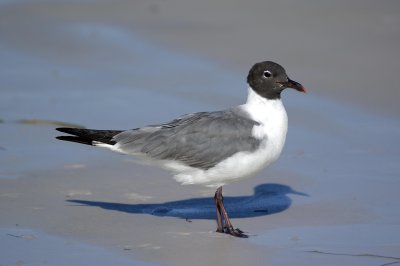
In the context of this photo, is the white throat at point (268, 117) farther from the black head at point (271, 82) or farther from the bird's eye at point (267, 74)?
the bird's eye at point (267, 74)

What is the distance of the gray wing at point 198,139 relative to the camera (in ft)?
23.6

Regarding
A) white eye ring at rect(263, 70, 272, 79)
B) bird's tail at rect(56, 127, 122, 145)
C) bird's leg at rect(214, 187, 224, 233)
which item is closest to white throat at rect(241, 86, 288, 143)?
white eye ring at rect(263, 70, 272, 79)

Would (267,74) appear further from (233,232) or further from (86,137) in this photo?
(86,137)

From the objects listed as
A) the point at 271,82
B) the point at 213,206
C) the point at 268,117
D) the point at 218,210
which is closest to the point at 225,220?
the point at 218,210

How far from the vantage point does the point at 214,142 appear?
285 inches

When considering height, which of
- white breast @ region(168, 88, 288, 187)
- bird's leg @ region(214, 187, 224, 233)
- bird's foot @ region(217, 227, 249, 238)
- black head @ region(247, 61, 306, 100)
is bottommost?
bird's foot @ region(217, 227, 249, 238)

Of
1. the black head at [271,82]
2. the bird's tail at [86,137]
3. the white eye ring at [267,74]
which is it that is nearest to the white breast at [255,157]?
the black head at [271,82]

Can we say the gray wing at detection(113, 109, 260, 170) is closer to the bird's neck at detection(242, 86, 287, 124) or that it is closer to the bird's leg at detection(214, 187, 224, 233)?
the bird's neck at detection(242, 86, 287, 124)

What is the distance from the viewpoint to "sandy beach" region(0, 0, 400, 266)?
6.64 metres

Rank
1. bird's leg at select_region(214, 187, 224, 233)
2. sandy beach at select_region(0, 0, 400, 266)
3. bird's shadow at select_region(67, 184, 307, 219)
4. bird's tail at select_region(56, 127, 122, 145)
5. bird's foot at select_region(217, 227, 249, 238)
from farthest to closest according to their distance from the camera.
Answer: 1. bird's shadow at select_region(67, 184, 307, 219)
2. bird's tail at select_region(56, 127, 122, 145)
3. bird's leg at select_region(214, 187, 224, 233)
4. bird's foot at select_region(217, 227, 249, 238)
5. sandy beach at select_region(0, 0, 400, 266)

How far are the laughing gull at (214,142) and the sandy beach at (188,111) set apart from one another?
407mm

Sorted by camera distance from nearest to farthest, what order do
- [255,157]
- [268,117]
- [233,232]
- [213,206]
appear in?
1. [233,232]
2. [255,157]
3. [268,117]
4. [213,206]

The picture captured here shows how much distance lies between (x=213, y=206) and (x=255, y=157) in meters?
0.89

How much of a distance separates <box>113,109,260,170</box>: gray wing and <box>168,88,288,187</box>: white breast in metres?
0.05
